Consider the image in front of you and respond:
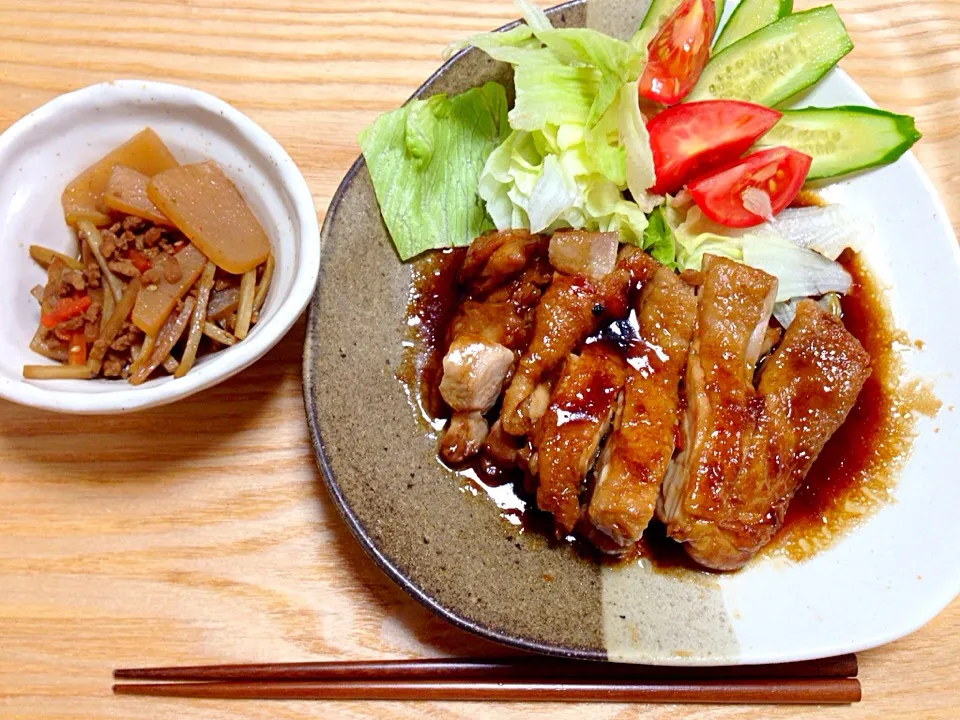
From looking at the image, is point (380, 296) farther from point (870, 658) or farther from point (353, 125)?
point (870, 658)

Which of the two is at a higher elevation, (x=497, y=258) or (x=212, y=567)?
(x=497, y=258)

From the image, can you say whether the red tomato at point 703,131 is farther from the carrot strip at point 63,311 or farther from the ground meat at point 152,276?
the carrot strip at point 63,311

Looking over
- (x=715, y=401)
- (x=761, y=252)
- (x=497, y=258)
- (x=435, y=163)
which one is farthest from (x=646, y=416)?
(x=435, y=163)

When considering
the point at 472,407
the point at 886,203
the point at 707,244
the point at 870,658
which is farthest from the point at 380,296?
the point at 870,658

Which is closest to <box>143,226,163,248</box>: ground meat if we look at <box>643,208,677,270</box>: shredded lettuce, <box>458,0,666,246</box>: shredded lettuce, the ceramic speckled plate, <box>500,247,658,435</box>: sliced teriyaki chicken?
the ceramic speckled plate

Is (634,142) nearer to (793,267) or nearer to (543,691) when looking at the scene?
(793,267)

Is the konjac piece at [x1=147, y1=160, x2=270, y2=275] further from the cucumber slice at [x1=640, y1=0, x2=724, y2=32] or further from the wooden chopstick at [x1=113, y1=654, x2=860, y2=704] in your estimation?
the cucumber slice at [x1=640, y1=0, x2=724, y2=32]

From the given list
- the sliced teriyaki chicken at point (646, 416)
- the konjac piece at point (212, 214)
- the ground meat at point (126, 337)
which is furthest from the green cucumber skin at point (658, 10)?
the ground meat at point (126, 337)
